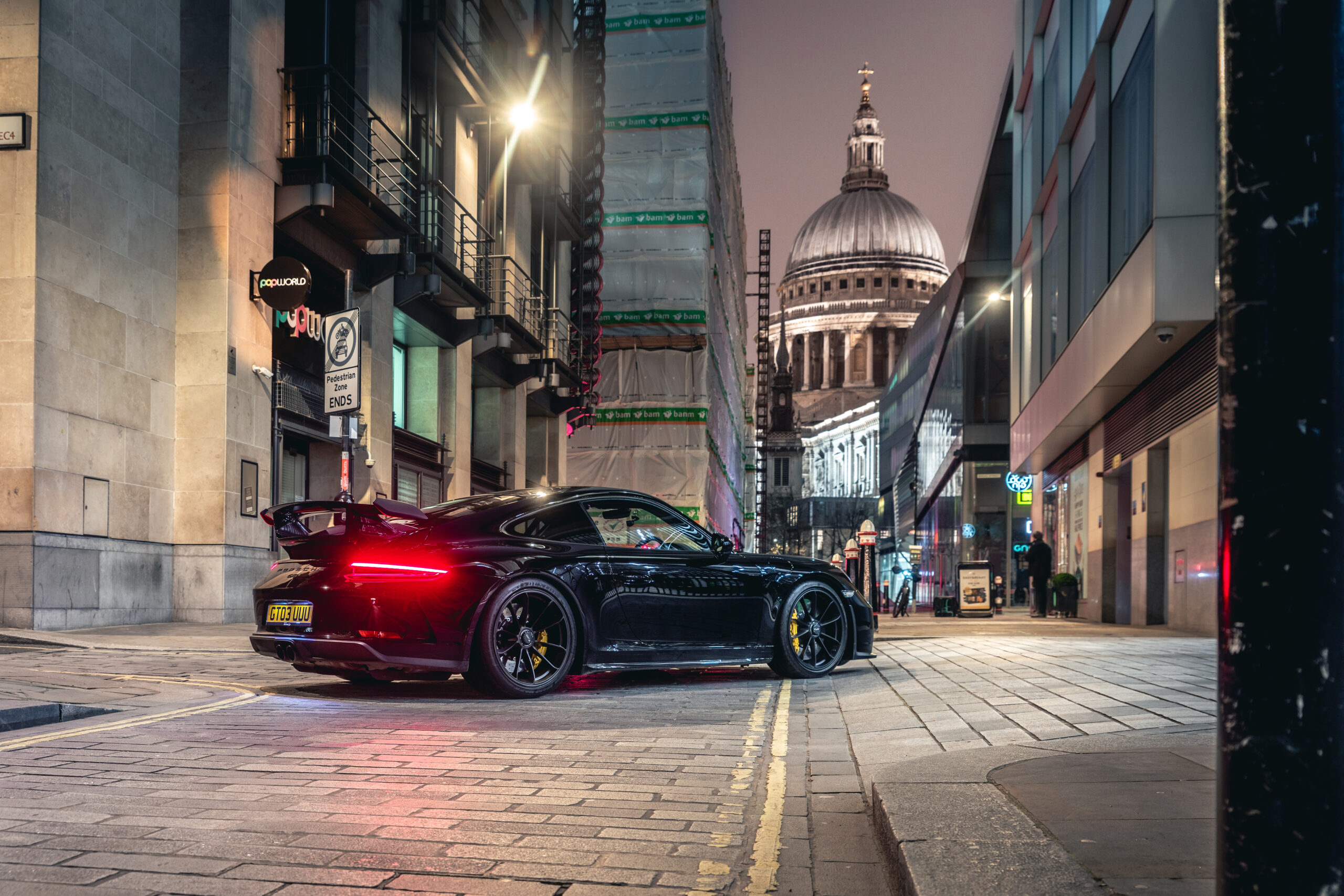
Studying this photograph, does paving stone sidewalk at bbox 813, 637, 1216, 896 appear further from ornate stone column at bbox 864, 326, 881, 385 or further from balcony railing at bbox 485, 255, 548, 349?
ornate stone column at bbox 864, 326, 881, 385

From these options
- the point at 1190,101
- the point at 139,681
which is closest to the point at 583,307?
the point at 1190,101

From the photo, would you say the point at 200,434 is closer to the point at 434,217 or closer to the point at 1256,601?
the point at 434,217

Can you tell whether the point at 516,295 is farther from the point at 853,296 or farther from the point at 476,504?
the point at 853,296

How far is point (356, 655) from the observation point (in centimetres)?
734

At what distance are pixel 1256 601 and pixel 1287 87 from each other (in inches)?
33.8

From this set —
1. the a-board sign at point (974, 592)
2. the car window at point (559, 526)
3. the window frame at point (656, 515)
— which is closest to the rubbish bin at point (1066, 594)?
the a-board sign at point (974, 592)

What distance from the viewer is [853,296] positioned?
570 feet

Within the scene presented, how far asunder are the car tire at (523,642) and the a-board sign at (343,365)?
6.34 metres

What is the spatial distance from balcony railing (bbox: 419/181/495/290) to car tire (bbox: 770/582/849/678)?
1401 centimetres

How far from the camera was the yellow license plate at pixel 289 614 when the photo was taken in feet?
24.8

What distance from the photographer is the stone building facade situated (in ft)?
45.5

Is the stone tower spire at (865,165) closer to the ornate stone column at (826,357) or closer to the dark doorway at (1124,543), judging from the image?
the ornate stone column at (826,357)

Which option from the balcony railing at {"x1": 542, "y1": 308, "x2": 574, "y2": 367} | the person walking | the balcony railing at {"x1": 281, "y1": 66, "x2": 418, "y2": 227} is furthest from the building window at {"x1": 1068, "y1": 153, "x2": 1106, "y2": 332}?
the balcony railing at {"x1": 542, "y1": 308, "x2": 574, "y2": 367}

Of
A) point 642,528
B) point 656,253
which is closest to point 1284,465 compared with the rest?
point 642,528
